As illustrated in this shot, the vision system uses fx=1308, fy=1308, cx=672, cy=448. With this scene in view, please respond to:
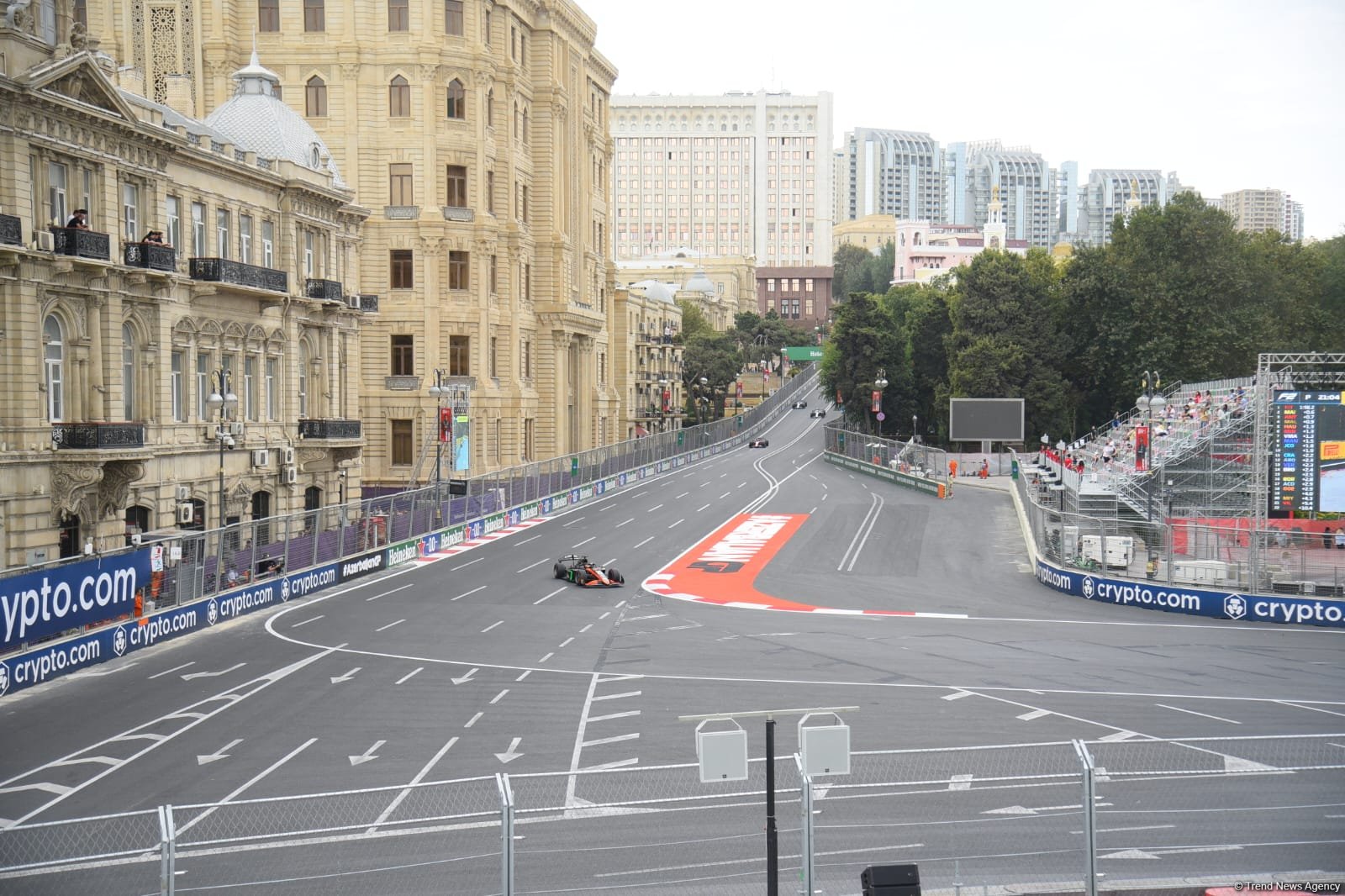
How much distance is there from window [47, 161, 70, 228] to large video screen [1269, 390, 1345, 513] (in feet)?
121

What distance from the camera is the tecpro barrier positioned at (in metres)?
38.9

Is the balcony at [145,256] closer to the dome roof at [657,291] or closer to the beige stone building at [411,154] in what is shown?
the beige stone building at [411,154]

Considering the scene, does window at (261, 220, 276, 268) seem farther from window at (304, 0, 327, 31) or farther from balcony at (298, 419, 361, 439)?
window at (304, 0, 327, 31)

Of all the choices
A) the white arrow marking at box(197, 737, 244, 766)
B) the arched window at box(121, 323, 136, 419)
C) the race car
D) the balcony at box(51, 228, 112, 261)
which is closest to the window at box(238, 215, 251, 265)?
the arched window at box(121, 323, 136, 419)

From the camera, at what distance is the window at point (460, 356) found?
73.7m

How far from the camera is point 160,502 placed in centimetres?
4388

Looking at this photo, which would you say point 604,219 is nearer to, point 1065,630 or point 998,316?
point 998,316

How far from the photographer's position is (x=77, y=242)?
37.8 meters

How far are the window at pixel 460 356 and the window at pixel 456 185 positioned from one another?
7.45m

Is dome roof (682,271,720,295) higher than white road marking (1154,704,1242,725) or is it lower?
higher

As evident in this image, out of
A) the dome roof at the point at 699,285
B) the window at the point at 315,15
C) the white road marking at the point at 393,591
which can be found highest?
the window at the point at 315,15

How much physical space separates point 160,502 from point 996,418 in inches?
2257

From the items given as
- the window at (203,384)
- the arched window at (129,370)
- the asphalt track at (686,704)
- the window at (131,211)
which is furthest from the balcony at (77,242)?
the asphalt track at (686,704)

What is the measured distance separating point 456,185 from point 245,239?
24.3 metres
